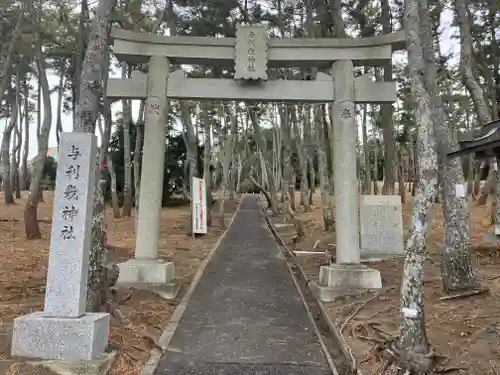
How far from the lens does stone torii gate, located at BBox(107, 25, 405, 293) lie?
361 inches

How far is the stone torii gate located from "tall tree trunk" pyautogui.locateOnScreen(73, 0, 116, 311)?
8.70 feet

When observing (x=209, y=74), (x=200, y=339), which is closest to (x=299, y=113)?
(x=209, y=74)

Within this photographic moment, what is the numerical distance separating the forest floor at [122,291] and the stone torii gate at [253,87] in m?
1.34

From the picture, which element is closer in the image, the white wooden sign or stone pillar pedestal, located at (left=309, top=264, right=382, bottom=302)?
stone pillar pedestal, located at (left=309, top=264, right=382, bottom=302)

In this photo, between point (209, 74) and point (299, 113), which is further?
point (299, 113)

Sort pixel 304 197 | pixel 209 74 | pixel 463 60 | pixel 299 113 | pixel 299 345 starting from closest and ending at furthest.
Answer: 1. pixel 299 345
2. pixel 463 60
3. pixel 209 74
4. pixel 299 113
5. pixel 304 197

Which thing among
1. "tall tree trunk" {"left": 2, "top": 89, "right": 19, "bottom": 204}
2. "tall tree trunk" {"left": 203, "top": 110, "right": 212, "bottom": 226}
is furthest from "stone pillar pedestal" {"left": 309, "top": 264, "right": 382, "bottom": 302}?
"tall tree trunk" {"left": 2, "top": 89, "right": 19, "bottom": 204}

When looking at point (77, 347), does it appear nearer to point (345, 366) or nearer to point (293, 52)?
point (345, 366)

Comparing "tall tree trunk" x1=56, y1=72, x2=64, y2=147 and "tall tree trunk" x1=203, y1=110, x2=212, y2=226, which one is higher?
"tall tree trunk" x1=56, y1=72, x2=64, y2=147

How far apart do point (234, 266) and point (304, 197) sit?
57.0 feet

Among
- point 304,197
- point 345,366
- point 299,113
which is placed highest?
point 299,113

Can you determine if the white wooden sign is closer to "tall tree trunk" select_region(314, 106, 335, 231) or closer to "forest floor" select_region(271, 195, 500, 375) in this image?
"tall tree trunk" select_region(314, 106, 335, 231)

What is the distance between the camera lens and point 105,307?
6.59 metres

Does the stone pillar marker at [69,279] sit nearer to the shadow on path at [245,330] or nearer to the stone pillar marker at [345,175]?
the shadow on path at [245,330]
